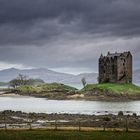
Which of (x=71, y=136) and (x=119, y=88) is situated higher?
(x=119, y=88)

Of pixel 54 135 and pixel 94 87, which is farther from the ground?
pixel 94 87

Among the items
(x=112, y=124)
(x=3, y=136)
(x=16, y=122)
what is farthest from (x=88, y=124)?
(x=3, y=136)

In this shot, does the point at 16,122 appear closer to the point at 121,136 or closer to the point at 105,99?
the point at 121,136

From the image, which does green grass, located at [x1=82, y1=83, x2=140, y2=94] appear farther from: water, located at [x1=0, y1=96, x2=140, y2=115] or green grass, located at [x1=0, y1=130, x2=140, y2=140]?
green grass, located at [x1=0, y1=130, x2=140, y2=140]

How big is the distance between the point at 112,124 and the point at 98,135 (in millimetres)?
19082

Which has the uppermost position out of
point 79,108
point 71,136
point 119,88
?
point 119,88

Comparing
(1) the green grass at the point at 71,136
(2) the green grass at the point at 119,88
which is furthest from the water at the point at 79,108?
(1) the green grass at the point at 71,136

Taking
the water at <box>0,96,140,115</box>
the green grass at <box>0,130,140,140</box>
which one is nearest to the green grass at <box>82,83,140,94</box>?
the water at <box>0,96,140,115</box>

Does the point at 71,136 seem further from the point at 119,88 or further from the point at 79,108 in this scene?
the point at 119,88

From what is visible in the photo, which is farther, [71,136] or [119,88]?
[119,88]

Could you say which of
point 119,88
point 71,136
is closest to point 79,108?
point 119,88

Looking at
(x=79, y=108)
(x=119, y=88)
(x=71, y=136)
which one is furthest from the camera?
(x=119, y=88)

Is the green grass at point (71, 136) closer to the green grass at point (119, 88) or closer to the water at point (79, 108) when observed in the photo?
the water at point (79, 108)

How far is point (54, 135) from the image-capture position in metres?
57.2
